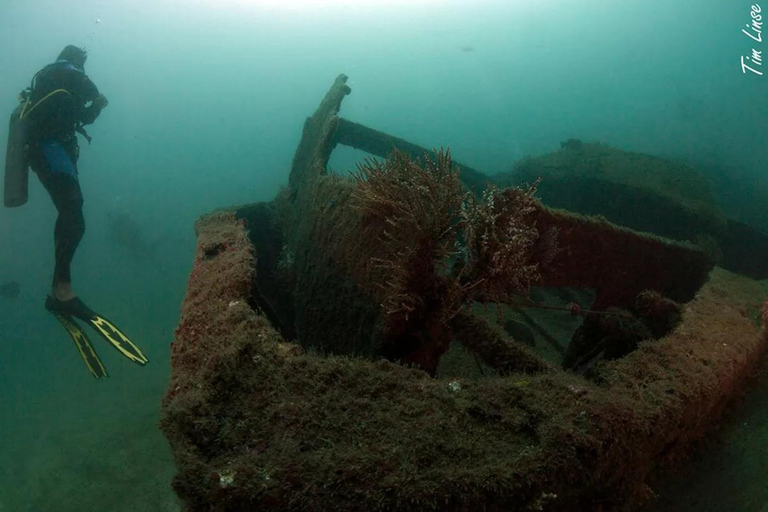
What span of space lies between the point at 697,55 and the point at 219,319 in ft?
516

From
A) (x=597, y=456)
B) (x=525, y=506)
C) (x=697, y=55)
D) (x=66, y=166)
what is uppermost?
(x=697, y=55)

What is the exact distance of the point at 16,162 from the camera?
8953 mm

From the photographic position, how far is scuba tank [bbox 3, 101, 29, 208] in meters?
8.82

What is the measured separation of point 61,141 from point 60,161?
0.56 meters

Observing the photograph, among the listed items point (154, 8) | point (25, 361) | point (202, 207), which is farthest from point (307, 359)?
point (154, 8)

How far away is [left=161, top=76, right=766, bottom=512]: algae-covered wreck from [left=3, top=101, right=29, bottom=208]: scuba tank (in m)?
5.99

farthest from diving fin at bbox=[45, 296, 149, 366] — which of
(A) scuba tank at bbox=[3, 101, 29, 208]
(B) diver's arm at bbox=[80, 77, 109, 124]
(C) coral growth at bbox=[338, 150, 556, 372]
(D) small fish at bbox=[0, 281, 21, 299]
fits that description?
(D) small fish at bbox=[0, 281, 21, 299]

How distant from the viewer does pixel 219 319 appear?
11.6 feet

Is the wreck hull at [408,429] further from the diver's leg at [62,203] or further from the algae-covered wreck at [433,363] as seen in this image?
the diver's leg at [62,203]

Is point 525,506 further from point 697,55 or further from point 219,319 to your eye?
point 697,55

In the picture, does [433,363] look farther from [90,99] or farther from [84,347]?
[90,99]

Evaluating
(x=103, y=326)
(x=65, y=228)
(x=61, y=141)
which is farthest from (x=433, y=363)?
(x=61, y=141)

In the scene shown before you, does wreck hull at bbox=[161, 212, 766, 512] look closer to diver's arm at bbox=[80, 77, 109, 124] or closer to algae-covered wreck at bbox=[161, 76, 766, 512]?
algae-covered wreck at bbox=[161, 76, 766, 512]

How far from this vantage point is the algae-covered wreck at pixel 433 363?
2168mm
